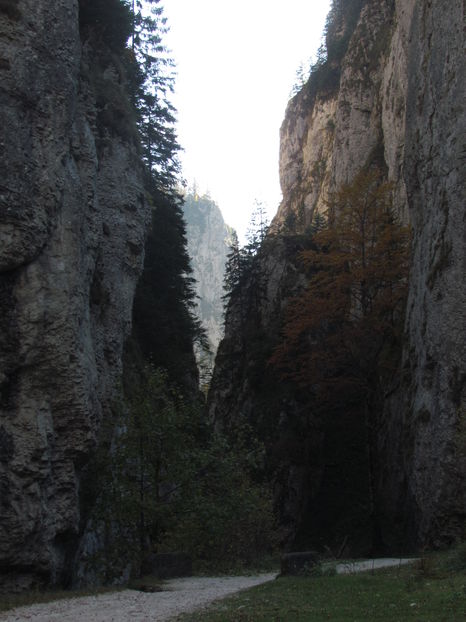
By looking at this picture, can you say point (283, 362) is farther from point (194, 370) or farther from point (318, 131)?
point (318, 131)

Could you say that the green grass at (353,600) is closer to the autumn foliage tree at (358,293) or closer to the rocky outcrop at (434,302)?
the rocky outcrop at (434,302)

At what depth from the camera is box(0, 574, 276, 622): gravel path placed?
10914 mm

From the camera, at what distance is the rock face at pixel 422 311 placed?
2194 centimetres

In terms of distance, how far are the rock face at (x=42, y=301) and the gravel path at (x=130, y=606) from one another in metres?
3.83

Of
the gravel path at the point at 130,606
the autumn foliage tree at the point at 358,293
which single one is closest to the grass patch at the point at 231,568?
the gravel path at the point at 130,606

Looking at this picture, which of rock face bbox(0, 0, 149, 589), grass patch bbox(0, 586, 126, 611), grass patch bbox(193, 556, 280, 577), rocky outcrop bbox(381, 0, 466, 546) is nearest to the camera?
grass patch bbox(0, 586, 126, 611)

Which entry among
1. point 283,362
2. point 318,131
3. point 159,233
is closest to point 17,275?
point 283,362

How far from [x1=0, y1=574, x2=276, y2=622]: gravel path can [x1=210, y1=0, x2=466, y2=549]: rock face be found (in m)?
7.39

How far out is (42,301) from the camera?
1856 cm

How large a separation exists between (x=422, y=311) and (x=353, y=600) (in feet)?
53.6

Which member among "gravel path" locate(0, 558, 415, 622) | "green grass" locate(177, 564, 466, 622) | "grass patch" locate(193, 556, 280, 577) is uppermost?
"green grass" locate(177, 564, 466, 622)

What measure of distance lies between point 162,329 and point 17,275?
51.3 feet

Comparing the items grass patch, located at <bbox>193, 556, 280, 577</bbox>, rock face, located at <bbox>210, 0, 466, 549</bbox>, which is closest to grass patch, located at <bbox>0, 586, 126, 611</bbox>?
grass patch, located at <bbox>193, 556, 280, 577</bbox>

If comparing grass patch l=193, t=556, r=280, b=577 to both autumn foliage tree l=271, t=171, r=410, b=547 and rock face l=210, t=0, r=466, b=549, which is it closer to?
rock face l=210, t=0, r=466, b=549
